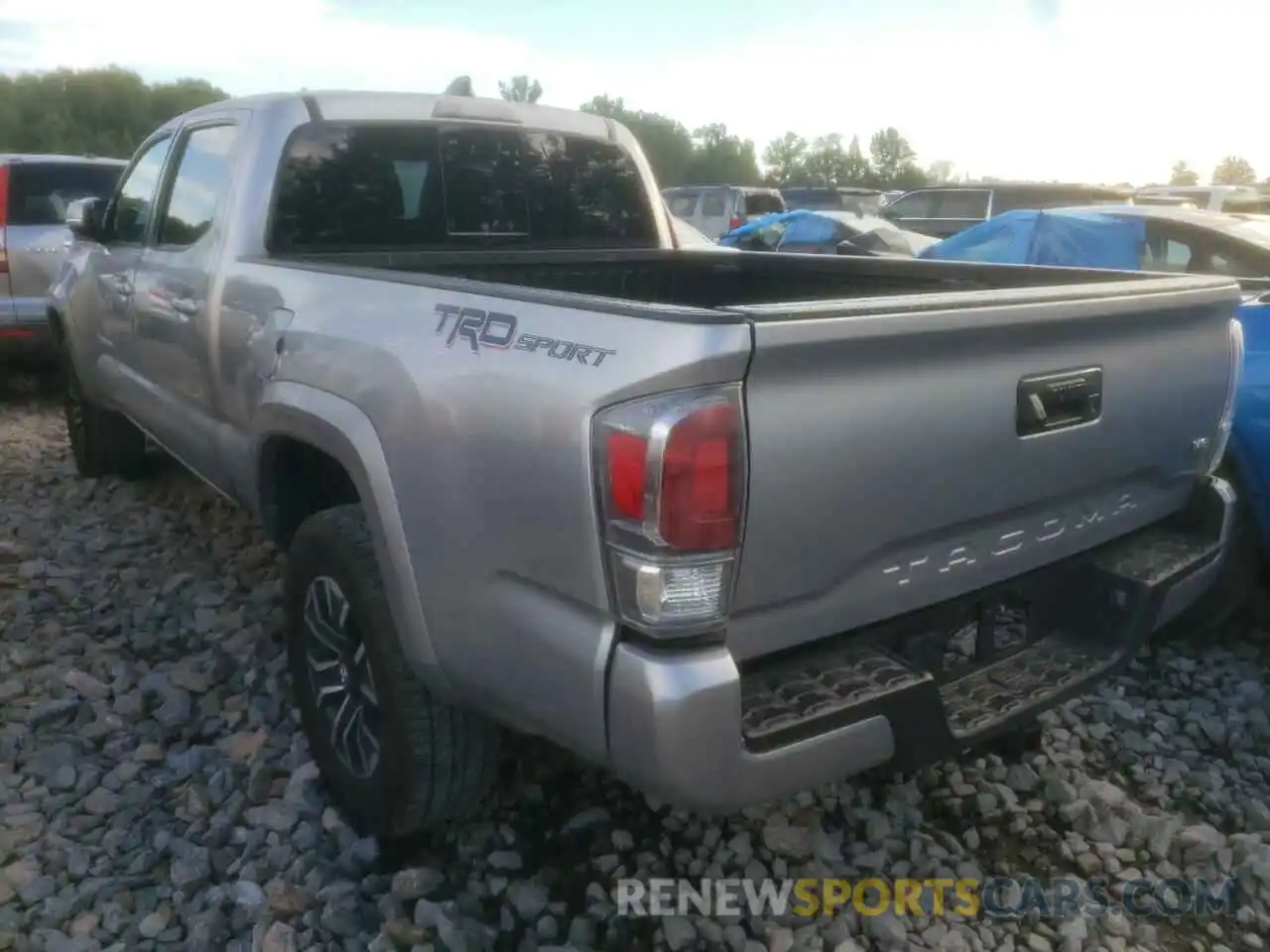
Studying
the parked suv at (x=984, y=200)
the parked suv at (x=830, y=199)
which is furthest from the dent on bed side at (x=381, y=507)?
the parked suv at (x=830, y=199)

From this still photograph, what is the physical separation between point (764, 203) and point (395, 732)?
18991 millimetres

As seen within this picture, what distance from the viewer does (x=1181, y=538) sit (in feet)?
9.04

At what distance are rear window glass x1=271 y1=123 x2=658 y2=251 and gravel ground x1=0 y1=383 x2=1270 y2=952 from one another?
4.97 feet

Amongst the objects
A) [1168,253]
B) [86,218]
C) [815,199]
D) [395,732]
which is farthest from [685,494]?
[815,199]

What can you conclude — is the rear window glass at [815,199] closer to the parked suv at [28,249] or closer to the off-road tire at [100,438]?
the parked suv at [28,249]

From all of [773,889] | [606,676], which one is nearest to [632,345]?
[606,676]

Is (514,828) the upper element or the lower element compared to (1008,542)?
lower

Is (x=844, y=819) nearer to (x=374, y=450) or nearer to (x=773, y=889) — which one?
(x=773, y=889)

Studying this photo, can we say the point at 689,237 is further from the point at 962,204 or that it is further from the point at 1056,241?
the point at 962,204

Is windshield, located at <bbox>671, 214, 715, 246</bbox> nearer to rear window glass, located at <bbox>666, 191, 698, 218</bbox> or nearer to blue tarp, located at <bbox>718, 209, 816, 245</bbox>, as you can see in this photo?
blue tarp, located at <bbox>718, 209, 816, 245</bbox>

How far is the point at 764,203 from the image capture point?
20281mm

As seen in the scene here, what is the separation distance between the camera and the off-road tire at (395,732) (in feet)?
7.94

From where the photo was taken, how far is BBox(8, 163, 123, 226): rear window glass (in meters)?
7.31

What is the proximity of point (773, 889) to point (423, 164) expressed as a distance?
8.43 ft
